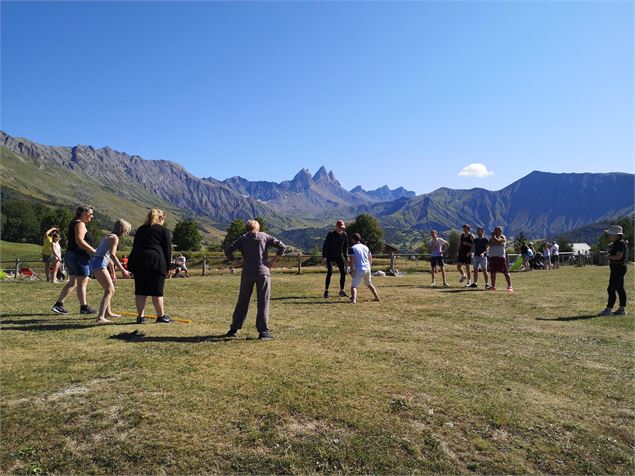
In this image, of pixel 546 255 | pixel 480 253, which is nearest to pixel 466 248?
pixel 480 253

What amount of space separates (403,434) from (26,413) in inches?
166

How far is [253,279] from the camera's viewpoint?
838 cm

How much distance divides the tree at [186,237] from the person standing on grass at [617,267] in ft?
353

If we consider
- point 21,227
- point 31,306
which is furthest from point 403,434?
point 21,227

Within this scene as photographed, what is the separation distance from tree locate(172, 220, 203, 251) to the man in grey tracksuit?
352ft

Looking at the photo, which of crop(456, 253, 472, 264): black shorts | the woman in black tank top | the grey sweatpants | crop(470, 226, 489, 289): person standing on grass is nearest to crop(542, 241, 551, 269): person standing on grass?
crop(456, 253, 472, 264): black shorts

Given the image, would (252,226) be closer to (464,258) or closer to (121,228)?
(121,228)

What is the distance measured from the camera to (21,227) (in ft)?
424

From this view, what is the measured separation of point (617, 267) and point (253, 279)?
33.2 feet

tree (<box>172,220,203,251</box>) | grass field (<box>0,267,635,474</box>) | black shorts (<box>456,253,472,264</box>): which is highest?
tree (<box>172,220,203,251</box>)

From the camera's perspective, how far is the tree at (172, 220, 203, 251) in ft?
365

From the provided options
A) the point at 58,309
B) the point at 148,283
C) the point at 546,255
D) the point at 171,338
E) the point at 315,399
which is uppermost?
the point at 546,255

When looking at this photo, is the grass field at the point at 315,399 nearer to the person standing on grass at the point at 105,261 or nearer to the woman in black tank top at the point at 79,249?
the person standing on grass at the point at 105,261

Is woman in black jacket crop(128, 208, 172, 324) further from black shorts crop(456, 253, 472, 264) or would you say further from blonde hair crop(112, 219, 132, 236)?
black shorts crop(456, 253, 472, 264)
